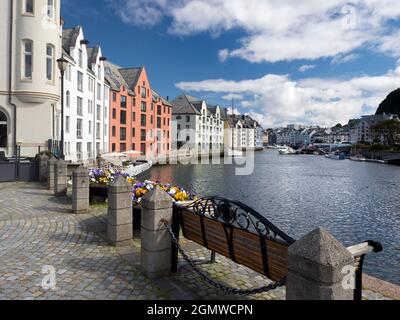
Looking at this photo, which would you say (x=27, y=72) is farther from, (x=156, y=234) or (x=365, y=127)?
(x=365, y=127)

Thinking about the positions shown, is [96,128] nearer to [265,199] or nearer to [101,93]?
[101,93]

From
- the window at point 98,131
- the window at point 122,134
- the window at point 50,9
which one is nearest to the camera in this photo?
the window at point 50,9

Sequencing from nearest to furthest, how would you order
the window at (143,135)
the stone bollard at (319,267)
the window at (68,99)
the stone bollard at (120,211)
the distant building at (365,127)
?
the stone bollard at (319,267), the stone bollard at (120,211), the window at (68,99), the window at (143,135), the distant building at (365,127)

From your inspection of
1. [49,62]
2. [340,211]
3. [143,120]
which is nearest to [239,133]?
[143,120]

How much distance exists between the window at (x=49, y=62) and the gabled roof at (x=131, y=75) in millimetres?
37125

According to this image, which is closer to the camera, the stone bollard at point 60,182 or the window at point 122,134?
the stone bollard at point 60,182

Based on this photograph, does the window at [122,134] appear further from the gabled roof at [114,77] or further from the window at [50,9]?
the window at [50,9]

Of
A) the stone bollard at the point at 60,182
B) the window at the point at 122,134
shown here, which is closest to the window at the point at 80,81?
the window at the point at 122,134

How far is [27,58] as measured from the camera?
22.4 meters

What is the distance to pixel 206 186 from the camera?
114 feet

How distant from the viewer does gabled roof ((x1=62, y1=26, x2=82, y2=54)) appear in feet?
121

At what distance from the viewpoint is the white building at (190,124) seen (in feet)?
291
